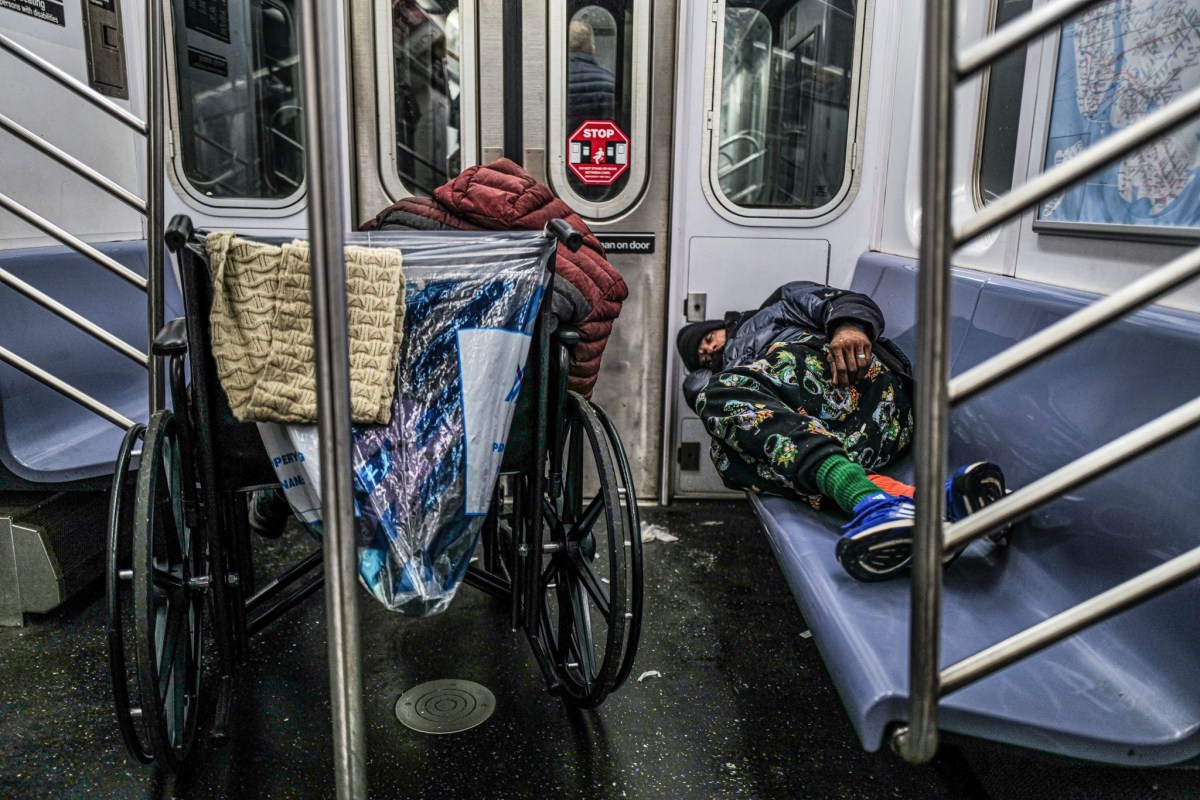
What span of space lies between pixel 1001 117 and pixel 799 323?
844mm

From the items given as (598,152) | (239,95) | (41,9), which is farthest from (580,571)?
(41,9)

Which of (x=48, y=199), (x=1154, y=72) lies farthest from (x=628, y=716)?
(x=48, y=199)

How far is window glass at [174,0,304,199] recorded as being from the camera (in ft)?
10.7

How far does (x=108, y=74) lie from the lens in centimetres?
324

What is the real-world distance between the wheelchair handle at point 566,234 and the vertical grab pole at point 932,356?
96cm

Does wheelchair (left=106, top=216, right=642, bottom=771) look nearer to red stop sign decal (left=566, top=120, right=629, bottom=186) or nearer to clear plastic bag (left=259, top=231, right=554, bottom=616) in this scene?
clear plastic bag (left=259, top=231, right=554, bottom=616)

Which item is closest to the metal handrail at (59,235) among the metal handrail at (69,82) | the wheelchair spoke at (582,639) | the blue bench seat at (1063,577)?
the metal handrail at (69,82)

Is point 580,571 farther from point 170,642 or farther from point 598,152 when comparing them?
point 598,152

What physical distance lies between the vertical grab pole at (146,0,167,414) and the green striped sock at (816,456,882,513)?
168cm

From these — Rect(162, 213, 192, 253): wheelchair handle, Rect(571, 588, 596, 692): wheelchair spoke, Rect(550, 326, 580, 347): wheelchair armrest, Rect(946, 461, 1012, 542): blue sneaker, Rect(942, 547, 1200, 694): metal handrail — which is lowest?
Rect(571, 588, 596, 692): wheelchair spoke

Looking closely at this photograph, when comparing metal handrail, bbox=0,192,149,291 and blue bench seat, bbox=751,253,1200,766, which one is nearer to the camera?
blue bench seat, bbox=751,253,1200,766

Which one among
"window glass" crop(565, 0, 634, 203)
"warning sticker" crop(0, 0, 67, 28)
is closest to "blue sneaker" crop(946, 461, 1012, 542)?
"window glass" crop(565, 0, 634, 203)

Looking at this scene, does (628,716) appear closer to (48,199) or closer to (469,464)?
(469,464)

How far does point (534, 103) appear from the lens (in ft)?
10.7
